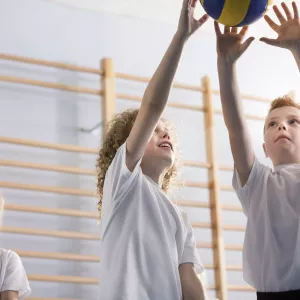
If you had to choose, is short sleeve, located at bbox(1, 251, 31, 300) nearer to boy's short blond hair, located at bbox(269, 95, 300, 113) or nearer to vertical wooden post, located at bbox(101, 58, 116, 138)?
vertical wooden post, located at bbox(101, 58, 116, 138)

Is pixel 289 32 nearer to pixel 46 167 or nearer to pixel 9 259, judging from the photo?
pixel 9 259

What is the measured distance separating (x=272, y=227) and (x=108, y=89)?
1.66m

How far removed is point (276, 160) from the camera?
1.66 metres

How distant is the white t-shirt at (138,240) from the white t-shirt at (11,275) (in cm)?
84

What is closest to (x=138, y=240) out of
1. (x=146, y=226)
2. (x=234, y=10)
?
(x=146, y=226)

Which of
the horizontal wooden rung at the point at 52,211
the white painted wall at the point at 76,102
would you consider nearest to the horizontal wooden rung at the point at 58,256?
the white painted wall at the point at 76,102

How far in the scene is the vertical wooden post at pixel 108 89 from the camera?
9.72 feet

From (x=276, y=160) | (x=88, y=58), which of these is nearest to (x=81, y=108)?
(x=88, y=58)

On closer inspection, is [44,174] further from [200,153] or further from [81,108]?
[200,153]

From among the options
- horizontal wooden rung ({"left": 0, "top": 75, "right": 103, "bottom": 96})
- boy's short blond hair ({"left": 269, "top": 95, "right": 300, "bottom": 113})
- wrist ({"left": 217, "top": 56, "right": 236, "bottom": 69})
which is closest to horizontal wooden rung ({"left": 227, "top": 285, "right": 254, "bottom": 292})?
horizontal wooden rung ({"left": 0, "top": 75, "right": 103, "bottom": 96})

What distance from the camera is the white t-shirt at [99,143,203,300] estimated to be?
132 centimetres

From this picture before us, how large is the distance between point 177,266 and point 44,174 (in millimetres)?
1545

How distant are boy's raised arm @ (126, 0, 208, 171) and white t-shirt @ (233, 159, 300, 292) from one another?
33 cm

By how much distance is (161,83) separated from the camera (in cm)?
137
